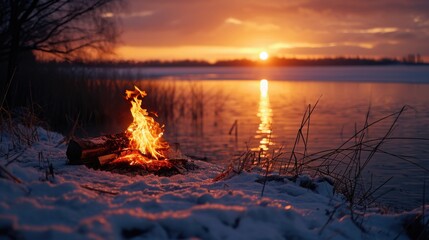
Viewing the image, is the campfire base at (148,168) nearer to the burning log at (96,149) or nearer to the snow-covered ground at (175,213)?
the burning log at (96,149)

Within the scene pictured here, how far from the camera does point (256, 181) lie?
496 cm

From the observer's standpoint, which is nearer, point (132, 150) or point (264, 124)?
point (132, 150)

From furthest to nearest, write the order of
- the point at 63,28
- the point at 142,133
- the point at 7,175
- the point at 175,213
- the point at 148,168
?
the point at 63,28
the point at 142,133
the point at 148,168
the point at 7,175
the point at 175,213

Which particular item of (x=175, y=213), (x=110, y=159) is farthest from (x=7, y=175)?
(x=110, y=159)

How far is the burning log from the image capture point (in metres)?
5.63

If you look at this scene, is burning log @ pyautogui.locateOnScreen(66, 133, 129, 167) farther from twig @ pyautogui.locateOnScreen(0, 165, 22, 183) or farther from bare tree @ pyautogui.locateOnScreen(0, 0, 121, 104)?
bare tree @ pyautogui.locateOnScreen(0, 0, 121, 104)

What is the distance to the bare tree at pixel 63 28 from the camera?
12938 mm

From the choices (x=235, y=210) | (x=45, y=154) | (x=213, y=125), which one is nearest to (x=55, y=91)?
(x=213, y=125)

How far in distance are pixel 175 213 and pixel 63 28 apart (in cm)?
1139

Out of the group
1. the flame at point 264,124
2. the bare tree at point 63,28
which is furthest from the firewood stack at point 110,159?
the bare tree at point 63,28

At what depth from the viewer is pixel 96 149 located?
5836 mm

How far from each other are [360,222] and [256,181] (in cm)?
133

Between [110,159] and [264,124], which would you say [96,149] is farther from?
[264,124]

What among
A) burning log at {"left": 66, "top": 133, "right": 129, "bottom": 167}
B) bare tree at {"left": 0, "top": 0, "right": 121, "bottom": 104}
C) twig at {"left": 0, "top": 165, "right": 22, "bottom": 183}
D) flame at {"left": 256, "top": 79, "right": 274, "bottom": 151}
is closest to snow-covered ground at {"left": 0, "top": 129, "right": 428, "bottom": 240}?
twig at {"left": 0, "top": 165, "right": 22, "bottom": 183}
